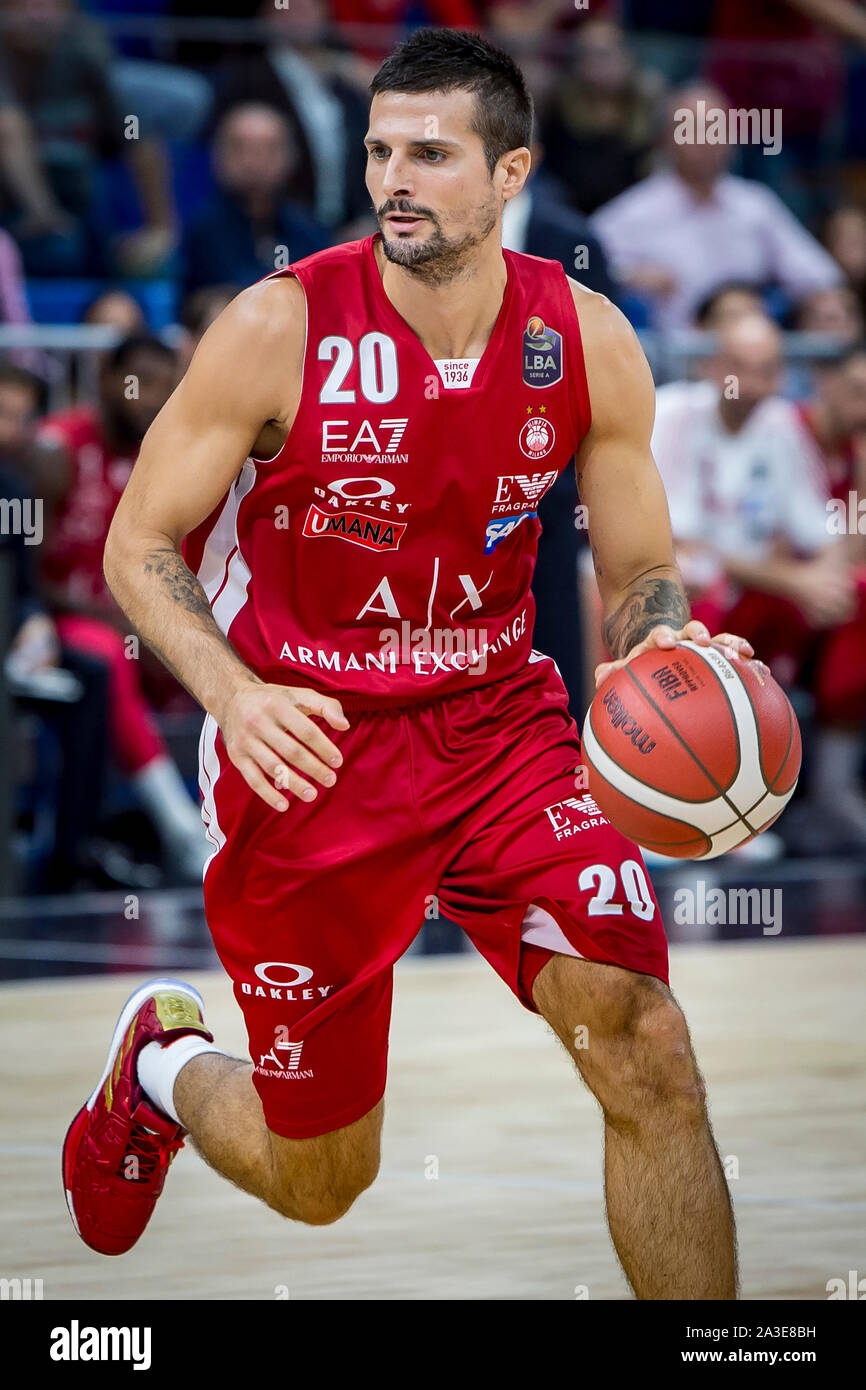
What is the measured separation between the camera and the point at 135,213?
37.1ft

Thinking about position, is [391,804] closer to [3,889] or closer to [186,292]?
[3,889]

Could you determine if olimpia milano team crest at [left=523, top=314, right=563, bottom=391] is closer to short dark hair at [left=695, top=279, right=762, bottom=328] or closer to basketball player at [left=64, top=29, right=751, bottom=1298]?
basketball player at [left=64, top=29, right=751, bottom=1298]

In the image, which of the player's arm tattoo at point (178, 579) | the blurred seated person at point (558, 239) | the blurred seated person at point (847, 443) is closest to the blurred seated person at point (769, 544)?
the blurred seated person at point (847, 443)

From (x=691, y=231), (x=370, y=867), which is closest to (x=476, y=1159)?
(x=370, y=867)

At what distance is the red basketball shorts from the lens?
12.6ft

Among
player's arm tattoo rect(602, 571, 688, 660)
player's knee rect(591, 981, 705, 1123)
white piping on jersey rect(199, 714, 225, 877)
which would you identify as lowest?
player's knee rect(591, 981, 705, 1123)

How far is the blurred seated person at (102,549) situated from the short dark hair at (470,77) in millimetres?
5108

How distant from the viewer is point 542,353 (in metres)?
3.92

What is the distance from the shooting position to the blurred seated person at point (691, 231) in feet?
37.8

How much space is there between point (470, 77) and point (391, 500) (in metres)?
0.75

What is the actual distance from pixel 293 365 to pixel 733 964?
459 centimetres

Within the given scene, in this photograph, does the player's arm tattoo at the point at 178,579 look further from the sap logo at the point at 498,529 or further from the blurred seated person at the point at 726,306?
the blurred seated person at the point at 726,306

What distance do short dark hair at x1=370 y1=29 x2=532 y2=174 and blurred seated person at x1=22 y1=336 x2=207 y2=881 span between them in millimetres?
5108

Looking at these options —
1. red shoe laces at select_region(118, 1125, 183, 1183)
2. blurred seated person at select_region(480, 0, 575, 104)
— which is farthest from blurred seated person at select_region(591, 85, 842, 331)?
red shoe laces at select_region(118, 1125, 183, 1183)
